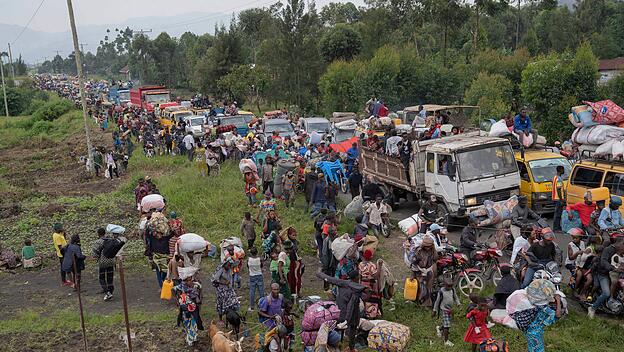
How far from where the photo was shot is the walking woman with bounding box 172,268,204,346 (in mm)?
9688

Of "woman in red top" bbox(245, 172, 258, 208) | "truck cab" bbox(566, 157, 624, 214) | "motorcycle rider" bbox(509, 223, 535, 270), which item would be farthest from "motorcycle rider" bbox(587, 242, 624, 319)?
"woman in red top" bbox(245, 172, 258, 208)

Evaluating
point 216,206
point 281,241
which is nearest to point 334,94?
point 216,206

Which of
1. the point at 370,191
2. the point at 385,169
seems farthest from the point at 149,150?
the point at 370,191

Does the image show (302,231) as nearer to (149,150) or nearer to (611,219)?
(611,219)

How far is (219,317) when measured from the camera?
1083 cm

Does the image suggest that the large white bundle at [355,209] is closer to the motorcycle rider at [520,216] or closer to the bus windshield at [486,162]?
the bus windshield at [486,162]

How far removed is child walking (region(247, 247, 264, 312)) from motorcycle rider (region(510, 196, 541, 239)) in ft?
17.0

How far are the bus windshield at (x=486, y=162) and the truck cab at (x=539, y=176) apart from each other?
69cm

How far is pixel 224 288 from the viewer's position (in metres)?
10.1

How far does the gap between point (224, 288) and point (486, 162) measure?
7.49 m

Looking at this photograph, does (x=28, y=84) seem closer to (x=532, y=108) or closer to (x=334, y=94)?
(x=334, y=94)

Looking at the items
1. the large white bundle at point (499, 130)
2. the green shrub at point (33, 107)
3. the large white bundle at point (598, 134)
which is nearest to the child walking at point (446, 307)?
the large white bundle at point (598, 134)

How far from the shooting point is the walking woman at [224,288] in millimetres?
10086

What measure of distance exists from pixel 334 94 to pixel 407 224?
25.6 meters
